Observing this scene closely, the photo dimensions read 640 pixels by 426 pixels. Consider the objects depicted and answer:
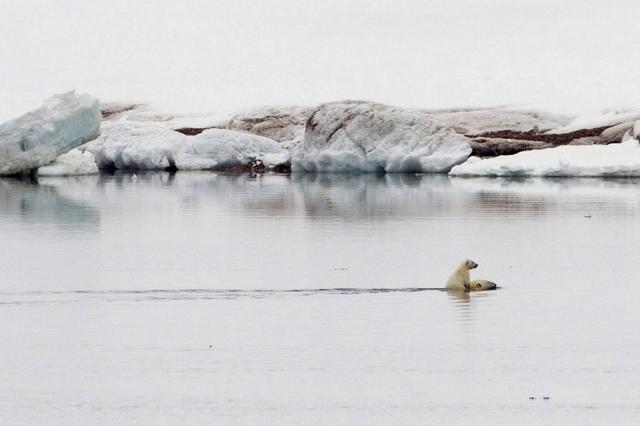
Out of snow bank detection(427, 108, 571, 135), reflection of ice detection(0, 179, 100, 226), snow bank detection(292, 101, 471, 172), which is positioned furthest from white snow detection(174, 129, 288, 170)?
snow bank detection(427, 108, 571, 135)

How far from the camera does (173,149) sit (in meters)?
46.8

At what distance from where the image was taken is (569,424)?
25.1 feet

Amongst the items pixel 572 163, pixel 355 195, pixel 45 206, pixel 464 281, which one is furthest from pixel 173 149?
pixel 464 281

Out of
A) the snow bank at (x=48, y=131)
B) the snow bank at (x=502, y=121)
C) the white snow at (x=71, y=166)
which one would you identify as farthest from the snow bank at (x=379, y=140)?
the snow bank at (x=502, y=121)

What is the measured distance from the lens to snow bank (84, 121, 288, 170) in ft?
151

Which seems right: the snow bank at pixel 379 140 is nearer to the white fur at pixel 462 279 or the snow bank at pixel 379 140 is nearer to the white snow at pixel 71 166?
the white snow at pixel 71 166

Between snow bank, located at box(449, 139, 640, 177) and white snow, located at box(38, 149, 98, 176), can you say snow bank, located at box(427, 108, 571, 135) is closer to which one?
snow bank, located at box(449, 139, 640, 177)

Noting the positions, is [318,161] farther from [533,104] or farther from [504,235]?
[533,104]

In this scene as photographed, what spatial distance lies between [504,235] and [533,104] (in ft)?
189

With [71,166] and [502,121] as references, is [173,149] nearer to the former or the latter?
[71,166]

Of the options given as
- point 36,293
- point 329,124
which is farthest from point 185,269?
point 329,124

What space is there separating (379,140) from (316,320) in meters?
30.2

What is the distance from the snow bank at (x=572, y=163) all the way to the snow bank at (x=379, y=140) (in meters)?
1.88

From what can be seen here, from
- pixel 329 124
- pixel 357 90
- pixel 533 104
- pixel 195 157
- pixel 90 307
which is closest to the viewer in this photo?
pixel 90 307
